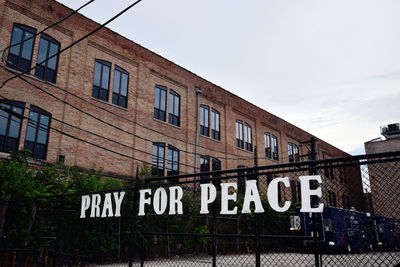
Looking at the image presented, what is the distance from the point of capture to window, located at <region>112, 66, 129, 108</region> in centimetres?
2000

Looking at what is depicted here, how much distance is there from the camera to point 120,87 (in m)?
20.3

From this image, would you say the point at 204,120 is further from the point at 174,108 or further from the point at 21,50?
the point at 21,50

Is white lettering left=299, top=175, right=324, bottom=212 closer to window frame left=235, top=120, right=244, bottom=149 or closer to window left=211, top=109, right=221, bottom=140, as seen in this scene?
window left=211, top=109, right=221, bottom=140

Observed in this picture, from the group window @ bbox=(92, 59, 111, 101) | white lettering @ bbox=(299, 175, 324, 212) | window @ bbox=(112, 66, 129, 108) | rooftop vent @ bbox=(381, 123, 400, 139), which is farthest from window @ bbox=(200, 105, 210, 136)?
rooftop vent @ bbox=(381, 123, 400, 139)

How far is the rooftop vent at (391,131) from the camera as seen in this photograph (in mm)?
Result: 48656

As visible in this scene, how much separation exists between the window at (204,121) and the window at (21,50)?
42.6 ft

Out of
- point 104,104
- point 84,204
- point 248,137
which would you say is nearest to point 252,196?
point 84,204

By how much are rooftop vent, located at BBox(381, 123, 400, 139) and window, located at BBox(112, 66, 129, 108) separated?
43058 mm

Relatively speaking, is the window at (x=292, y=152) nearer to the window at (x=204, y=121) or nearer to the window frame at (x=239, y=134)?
the window frame at (x=239, y=134)

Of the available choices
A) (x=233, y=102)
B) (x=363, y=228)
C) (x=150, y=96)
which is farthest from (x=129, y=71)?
(x=363, y=228)

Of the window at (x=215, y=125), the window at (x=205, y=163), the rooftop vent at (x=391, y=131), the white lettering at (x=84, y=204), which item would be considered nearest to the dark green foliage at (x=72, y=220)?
the white lettering at (x=84, y=204)

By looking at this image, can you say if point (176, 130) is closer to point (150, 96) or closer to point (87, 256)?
point (150, 96)

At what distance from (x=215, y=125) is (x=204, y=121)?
140 cm

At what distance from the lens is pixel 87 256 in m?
13.2
